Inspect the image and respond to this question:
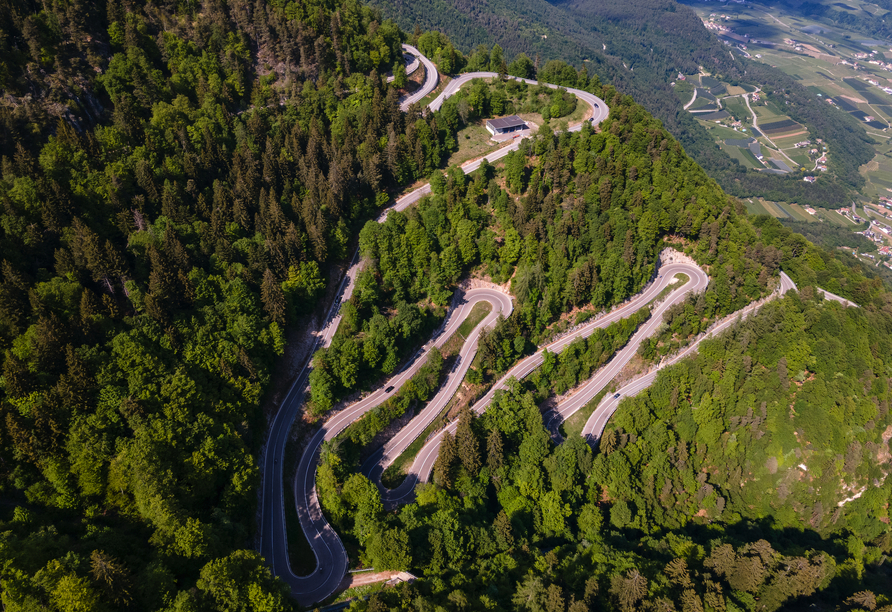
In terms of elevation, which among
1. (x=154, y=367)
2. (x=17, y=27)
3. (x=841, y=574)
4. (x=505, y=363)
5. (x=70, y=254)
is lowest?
(x=841, y=574)

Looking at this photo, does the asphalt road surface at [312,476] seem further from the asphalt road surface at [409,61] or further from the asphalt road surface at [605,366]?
the asphalt road surface at [409,61]

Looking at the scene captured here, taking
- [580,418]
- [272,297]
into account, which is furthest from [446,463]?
[272,297]

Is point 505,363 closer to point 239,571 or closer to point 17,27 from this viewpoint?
point 239,571

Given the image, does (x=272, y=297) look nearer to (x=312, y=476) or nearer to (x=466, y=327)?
(x=312, y=476)

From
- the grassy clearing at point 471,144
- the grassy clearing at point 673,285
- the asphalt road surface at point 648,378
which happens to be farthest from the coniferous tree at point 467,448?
the grassy clearing at point 471,144

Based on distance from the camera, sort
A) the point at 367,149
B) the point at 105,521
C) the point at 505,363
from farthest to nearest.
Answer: the point at 367,149 < the point at 505,363 < the point at 105,521

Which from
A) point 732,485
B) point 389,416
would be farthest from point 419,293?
point 732,485
